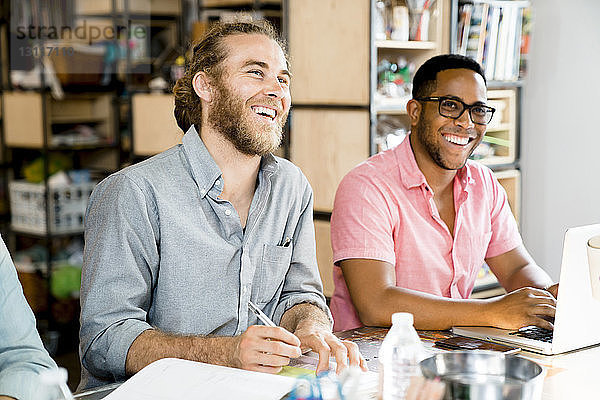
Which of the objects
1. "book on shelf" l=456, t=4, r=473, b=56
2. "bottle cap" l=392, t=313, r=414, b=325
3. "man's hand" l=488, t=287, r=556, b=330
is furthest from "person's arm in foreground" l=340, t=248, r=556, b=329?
"book on shelf" l=456, t=4, r=473, b=56

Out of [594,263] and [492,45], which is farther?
[492,45]

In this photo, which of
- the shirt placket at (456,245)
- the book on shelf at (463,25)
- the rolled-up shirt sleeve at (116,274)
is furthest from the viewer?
the book on shelf at (463,25)

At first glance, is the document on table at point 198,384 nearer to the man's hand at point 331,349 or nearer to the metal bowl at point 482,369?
the man's hand at point 331,349

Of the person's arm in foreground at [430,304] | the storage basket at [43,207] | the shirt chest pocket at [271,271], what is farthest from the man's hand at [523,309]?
the storage basket at [43,207]

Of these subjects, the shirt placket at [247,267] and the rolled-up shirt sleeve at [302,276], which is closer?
the shirt placket at [247,267]

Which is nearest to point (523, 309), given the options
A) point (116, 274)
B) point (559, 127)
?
point (116, 274)

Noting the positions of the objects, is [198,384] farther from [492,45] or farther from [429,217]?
[492,45]

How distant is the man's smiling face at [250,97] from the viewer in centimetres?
198

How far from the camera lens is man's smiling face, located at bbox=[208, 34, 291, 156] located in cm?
198

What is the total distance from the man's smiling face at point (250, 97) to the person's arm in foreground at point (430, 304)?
42 centimetres

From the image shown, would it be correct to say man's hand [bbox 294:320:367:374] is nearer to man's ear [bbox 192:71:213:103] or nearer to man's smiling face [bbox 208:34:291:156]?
man's smiling face [bbox 208:34:291:156]

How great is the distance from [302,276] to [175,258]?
1.23ft

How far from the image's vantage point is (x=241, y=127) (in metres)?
1.97

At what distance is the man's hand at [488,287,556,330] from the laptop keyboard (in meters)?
0.01
